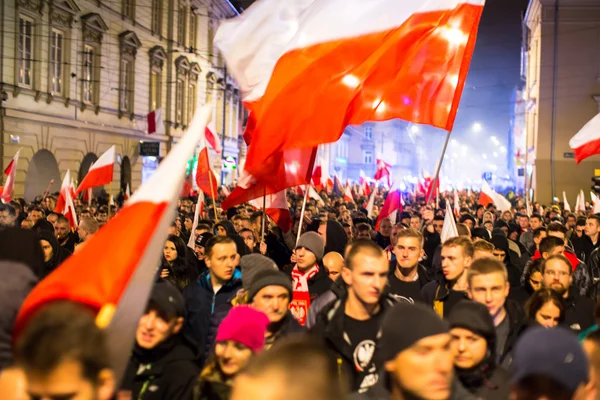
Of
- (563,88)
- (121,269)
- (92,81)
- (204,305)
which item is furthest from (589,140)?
(563,88)

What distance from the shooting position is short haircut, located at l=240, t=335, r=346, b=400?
2.54 metres

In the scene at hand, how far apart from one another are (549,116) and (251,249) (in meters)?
40.0

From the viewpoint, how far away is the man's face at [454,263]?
7.45 meters

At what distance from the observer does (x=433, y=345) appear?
12.9 feet

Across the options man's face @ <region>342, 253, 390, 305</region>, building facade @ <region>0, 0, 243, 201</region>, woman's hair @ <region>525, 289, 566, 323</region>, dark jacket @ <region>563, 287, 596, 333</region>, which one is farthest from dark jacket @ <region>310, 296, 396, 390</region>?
building facade @ <region>0, 0, 243, 201</region>

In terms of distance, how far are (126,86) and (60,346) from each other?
1496 inches

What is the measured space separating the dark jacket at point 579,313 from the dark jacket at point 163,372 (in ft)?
9.10

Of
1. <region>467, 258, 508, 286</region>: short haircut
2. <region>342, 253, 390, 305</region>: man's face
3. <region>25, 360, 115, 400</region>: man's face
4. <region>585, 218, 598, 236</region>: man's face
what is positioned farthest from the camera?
<region>585, 218, 598, 236</region>: man's face

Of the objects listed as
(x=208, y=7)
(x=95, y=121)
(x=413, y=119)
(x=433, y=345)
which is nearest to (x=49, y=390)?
(x=433, y=345)

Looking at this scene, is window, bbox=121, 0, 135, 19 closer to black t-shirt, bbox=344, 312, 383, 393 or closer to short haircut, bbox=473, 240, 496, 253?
short haircut, bbox=473, 240, 496, 253

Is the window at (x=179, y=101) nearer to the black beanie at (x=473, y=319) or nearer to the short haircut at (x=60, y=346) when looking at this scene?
the black beanie at (x=473, y=319)

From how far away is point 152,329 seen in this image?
16.2 ft

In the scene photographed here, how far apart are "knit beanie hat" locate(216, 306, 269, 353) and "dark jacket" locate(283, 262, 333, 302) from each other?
3.32 metres

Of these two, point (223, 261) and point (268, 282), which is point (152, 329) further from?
point (223, 261)
